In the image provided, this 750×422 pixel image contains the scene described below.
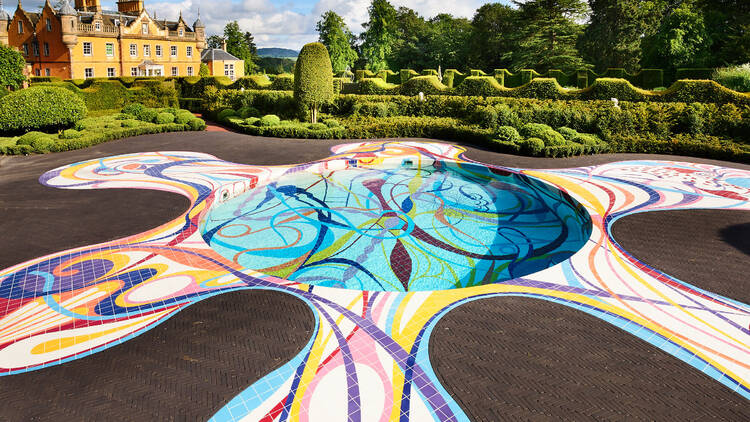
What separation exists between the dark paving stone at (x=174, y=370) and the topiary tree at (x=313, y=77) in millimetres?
17300

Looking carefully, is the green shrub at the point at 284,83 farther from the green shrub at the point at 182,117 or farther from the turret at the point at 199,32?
the turret at the point at 199,32

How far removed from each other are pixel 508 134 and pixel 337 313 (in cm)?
1347

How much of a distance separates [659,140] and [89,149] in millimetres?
21583

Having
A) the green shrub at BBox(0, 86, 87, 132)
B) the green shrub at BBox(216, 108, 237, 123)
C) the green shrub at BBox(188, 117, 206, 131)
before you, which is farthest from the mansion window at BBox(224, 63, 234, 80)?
the green shrub at BBox(0, 86, 87, 132)

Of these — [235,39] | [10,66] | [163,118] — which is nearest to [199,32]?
[235,39]

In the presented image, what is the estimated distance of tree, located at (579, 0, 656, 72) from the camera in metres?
42.4

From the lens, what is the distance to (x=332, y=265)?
8828 mm

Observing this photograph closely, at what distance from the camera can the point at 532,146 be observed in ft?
52.7

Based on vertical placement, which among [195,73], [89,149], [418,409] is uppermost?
[195,73]

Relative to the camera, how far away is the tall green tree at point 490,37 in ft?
167

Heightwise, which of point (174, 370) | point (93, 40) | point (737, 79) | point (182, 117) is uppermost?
point (93, 40)

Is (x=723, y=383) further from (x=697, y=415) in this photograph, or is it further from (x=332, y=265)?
(x=332, y=265)

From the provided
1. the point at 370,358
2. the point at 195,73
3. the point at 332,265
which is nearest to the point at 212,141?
the point at 332,265

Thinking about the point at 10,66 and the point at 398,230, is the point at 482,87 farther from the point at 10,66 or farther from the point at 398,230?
the point at 10,66
